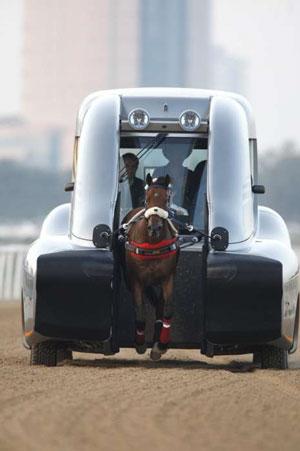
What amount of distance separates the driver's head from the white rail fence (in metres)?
20.8

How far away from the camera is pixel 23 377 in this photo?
670 inches

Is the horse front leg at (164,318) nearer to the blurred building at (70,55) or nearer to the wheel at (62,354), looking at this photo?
the wheel at (62,354)

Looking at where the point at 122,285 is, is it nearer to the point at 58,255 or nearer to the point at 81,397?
the point at 58,255

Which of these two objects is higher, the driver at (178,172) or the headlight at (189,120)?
the headlight at (189,120)

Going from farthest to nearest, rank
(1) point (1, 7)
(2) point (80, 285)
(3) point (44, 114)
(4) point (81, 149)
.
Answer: (1) point (1, 7), (3) point (44, 114), (4) point (81, 149), (2) point (80, 285)

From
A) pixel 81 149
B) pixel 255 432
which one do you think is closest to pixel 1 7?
pixel 81 149

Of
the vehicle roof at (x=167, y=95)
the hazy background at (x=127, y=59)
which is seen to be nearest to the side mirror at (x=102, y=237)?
the vehicle roof at (x=167, y=95)

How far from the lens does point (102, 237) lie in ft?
62.2

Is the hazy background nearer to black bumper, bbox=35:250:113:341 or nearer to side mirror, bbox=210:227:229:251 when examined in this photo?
side mirror, bbox=210:227:229:251

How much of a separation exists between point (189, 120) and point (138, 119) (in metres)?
0.46

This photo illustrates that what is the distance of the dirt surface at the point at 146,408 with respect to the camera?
1250 centimetres

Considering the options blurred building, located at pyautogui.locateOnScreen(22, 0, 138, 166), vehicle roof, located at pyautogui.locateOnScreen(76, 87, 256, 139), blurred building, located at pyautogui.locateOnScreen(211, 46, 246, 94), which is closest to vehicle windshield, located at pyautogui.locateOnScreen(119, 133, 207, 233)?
vehicle roof, located at pyautogui.locateOnScreen(76, 87, 256, 139)

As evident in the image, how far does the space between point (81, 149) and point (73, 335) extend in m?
1.96

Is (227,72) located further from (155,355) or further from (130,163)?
(155,355)
